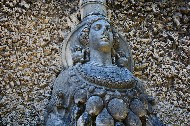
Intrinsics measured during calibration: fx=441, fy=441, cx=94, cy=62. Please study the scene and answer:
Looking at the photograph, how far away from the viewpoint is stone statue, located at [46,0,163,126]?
1.86m

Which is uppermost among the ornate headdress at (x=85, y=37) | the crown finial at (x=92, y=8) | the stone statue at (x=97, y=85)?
the crown finial at (x=92, y=8)

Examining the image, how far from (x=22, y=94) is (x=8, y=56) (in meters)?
0.28

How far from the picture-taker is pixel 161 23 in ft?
10.0

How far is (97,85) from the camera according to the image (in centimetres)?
194

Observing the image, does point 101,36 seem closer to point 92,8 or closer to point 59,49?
point 92,8

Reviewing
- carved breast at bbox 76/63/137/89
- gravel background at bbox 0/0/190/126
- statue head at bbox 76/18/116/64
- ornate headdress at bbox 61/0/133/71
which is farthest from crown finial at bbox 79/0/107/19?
carved breast at bbox 76/63/137/89

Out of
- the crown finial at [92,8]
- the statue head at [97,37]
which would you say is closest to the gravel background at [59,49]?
the crown finial at [92,8]

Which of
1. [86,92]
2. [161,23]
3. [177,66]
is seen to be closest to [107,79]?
[86,92]

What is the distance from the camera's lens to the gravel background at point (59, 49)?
2463mm

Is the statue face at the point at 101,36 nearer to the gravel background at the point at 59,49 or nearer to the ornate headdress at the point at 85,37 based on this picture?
the ornate headdress at the point at 85,37

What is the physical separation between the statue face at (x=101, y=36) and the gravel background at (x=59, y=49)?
Answer: 42 cm

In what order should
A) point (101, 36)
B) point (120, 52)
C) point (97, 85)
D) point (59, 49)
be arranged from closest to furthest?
point (97, 85) → point (101, 36) → point (120, 52) → point (59, 49)

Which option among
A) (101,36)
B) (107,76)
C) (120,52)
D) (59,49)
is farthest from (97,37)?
(59,49)

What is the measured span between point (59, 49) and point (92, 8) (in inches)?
16.9
